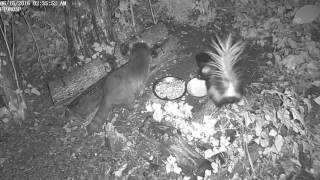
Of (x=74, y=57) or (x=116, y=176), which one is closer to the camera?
(x=116, y=176)

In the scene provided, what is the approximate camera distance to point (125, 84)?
430cm

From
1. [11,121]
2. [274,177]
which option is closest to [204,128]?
[274,177]

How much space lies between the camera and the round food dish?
437cm

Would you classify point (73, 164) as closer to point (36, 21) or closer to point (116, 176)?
point (116, 176)

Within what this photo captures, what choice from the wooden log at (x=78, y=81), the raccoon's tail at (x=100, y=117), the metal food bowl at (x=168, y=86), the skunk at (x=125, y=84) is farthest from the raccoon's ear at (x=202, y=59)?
the raccoon's tail at (x=100, y=117)

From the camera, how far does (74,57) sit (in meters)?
4.81

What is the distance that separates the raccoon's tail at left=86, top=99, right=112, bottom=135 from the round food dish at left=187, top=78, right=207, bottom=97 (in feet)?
3.79

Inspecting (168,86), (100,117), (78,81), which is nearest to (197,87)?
(168,86)

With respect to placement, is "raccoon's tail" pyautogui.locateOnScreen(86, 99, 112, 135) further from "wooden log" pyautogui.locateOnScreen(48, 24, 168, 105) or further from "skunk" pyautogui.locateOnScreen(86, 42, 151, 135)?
"wooden log" pyautogui.locateOnScreen(48, 24, 168, 105)

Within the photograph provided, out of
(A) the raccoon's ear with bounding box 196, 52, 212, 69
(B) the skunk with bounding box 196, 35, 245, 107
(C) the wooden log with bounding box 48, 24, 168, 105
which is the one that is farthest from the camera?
(A) the raccoon's ear with bounding box 196, 52, 212, 69

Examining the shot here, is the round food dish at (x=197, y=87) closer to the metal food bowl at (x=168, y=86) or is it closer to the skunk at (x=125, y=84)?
the metal food bowl at (x=168, y=86)

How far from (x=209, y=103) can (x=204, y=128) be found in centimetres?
41

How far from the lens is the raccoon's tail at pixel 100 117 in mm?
4109

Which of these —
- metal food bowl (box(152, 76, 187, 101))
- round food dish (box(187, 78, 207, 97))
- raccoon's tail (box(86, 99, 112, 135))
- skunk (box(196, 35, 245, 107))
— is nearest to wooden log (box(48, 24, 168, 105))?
raccoon's tail (box(86, 99, 112, 135))
